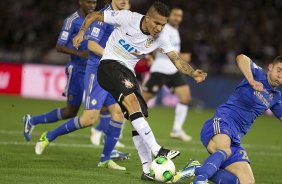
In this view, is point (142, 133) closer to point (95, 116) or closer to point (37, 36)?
point (95, 116)

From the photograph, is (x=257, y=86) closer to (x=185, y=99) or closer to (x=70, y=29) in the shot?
(x=70, y=29)

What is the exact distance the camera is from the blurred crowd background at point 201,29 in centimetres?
2358

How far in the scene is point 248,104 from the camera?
807cm

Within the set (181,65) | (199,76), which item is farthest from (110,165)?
(199,76)

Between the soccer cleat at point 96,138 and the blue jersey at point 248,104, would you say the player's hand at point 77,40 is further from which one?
the soccer cleat at point 96,138

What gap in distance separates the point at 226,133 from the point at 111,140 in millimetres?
2105

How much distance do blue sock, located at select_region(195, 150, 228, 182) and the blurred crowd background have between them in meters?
15.0

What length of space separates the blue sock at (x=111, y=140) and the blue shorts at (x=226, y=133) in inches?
69.7

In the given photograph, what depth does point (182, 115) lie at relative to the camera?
1402 centimetres

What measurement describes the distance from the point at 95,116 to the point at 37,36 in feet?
51.6

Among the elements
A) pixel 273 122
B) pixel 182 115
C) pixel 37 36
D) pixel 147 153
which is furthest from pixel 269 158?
pixel 37 36

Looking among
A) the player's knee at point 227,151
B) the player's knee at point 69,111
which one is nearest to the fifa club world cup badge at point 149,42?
the player's knee at point 227,151

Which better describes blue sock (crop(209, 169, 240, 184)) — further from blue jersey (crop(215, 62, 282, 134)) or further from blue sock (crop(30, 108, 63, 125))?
blue sock (crop(30, 108, 63, 125))

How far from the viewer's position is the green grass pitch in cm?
816
